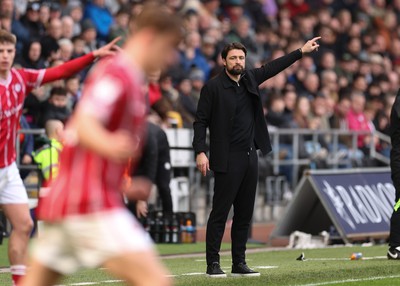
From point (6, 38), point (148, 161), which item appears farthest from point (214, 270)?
point (148, 161)

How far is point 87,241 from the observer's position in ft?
20.2

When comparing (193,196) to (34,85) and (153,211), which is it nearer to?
(153,211)

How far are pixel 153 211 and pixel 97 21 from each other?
5052mm

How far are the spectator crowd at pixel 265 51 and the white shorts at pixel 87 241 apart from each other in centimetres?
1076

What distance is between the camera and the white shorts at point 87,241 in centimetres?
613

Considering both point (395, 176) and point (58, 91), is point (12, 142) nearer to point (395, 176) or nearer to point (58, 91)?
point (395, 176)

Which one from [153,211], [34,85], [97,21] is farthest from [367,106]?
[34,85]

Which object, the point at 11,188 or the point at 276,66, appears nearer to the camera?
the point at 11,188

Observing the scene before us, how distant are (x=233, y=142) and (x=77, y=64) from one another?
2.88m

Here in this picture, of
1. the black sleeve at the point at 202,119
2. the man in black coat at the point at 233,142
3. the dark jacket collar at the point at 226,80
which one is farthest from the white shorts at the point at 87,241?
the dark jacket collar at the point at 226,80

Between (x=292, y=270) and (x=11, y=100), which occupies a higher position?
(x=11, y=100)

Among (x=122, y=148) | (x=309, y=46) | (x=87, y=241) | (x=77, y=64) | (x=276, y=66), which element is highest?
(x=309, y=46)

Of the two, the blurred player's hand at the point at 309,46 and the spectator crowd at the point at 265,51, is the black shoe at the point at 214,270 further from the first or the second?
the spectator crowd at the point at 265,51

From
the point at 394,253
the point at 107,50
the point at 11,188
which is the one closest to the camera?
the point at 107,50
